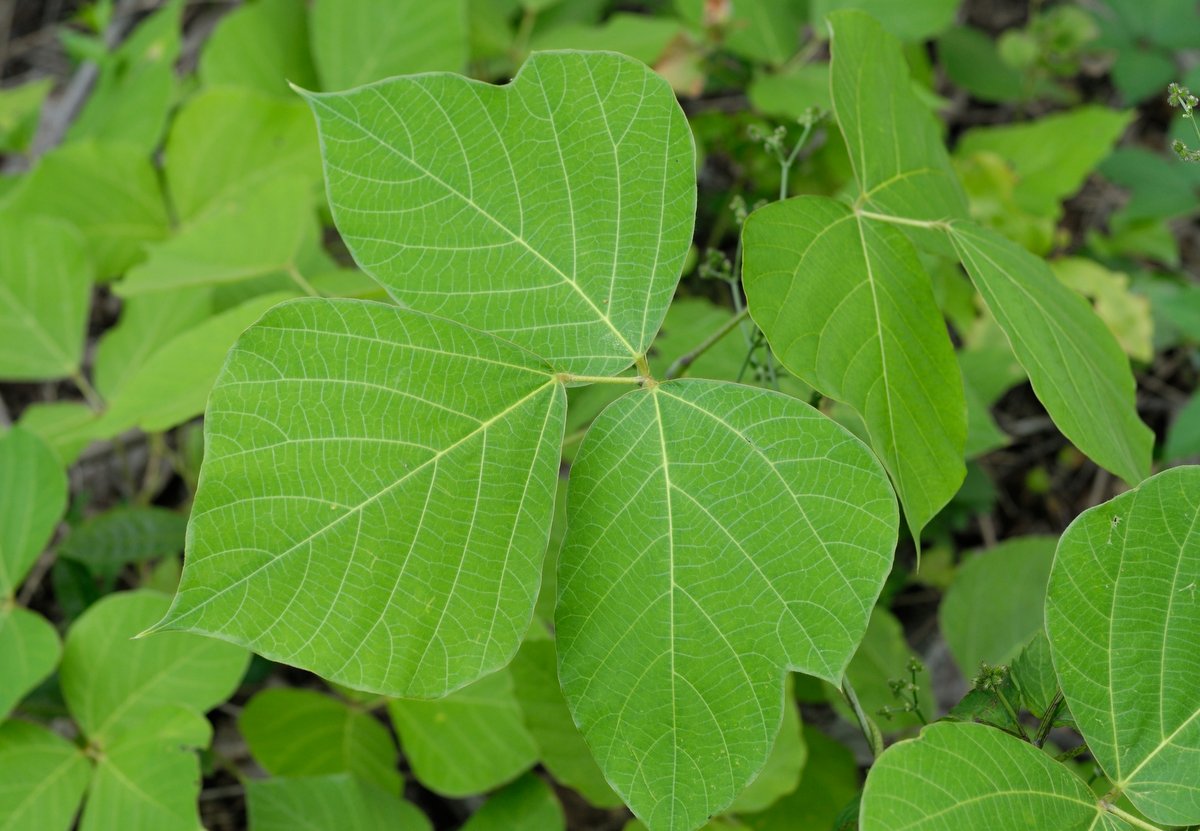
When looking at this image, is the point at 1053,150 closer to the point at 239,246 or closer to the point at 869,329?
the point at 869,329

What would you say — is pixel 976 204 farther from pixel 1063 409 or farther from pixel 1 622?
pixel 1 622

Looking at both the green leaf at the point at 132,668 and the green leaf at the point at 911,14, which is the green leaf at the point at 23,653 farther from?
the green leaf at the point at 911,14

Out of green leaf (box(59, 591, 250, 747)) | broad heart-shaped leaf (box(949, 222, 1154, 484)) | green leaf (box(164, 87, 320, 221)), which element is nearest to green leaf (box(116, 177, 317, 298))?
green leaf (box(164, 87, 320, 221))

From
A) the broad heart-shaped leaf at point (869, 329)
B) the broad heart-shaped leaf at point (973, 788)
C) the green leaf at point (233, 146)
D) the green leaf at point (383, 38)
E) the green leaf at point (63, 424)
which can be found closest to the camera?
the broad heart-shaped leaf at point (973, 788)

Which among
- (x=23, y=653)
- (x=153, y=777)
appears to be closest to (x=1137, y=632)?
(x=153, y=777)

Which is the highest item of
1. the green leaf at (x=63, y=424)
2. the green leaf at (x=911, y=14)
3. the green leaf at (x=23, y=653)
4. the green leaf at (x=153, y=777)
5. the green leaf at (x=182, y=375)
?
the green leaf at (x=911, y=14)

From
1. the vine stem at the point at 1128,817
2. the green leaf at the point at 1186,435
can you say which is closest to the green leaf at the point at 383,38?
the green leaf at the point at 1186,435
